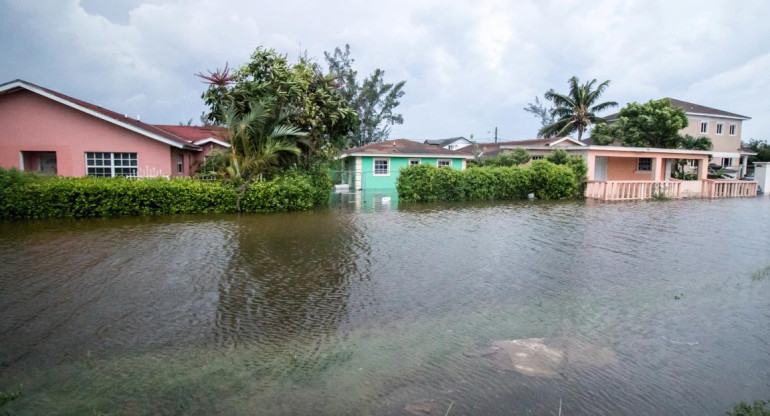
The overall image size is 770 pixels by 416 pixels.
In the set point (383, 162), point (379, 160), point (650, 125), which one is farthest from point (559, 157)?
point (379, 160)

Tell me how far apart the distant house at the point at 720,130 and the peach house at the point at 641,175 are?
324 inches

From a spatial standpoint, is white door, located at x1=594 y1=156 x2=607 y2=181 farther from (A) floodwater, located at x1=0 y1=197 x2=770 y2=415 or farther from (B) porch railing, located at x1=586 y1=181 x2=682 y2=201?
(A) floodwater, located at x1=0 y1=197 x2=770 y2=415

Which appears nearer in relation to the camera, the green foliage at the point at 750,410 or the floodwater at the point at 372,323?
the green foliage at the point at 750,410

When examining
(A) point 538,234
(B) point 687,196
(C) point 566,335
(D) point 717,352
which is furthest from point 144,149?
(B) point 687,196

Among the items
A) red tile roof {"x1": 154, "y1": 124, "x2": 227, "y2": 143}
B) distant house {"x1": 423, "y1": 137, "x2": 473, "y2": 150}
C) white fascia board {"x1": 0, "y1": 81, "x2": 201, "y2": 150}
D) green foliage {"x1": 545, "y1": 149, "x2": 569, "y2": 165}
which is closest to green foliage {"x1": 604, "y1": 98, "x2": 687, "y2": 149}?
green foliage {"x1": 545, "y1": 149, "x2": 569, "y2": 165}

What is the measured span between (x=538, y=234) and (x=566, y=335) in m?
7.50

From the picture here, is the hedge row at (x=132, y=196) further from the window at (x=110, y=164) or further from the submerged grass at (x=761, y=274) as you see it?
the submerged grass at (x=761, y=274)

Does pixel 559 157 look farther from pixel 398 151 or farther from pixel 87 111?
pixel 87 111

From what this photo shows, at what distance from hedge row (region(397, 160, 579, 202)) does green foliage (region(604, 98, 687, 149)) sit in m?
11.1

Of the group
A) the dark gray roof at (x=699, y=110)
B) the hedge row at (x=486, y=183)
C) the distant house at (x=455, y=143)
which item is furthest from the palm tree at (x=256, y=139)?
the distant house at (x=455, y=143)

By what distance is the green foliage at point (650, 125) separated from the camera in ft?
→ 102

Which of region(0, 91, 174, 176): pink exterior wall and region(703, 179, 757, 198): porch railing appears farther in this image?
region(703, 179, 757, 198): porch railing

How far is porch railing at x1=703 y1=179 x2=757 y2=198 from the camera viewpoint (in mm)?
27703

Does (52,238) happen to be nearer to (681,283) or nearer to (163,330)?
(163,330)
